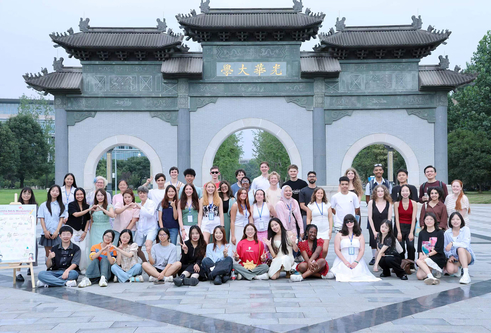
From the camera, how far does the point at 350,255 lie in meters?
6.63

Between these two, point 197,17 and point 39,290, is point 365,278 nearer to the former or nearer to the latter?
point 39,290

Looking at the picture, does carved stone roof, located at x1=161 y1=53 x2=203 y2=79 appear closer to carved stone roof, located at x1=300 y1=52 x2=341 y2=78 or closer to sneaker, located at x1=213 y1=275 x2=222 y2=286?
carved stone roof, located at x1=300 y1=52 x2=341 y2=78

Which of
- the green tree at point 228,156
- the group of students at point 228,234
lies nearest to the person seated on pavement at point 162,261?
the group of students at point 228,234

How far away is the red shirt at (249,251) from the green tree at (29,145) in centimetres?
3501

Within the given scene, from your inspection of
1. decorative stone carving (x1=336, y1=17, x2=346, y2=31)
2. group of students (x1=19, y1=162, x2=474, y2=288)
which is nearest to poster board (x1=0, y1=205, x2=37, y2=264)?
group of students (x1=19, y1=162, x2=474, y2=288)

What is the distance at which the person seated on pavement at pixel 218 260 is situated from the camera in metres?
6.43

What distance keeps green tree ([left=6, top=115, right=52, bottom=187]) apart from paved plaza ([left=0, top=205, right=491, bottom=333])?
34520 mm

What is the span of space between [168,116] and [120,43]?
2303mm

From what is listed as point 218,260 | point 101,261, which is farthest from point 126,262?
point 218,260

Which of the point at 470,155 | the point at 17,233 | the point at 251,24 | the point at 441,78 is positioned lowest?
the point at 17,233

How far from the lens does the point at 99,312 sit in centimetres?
491

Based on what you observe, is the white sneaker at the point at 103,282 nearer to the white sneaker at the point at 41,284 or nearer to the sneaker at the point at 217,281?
the white sneaker at the point at 41,284

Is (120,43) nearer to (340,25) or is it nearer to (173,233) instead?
(340,25)

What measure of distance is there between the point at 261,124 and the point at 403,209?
6.48 metres
